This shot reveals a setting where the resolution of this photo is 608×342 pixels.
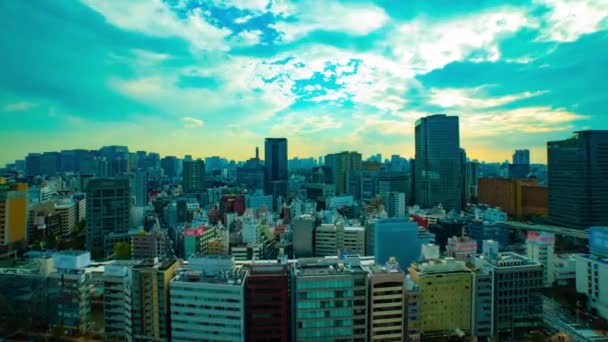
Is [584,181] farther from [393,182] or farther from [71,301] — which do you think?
[71,301]

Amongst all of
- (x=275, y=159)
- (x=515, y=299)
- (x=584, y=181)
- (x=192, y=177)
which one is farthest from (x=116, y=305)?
(x=275, y=159)

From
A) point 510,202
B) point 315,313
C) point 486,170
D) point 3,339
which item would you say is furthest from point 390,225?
point 486,170

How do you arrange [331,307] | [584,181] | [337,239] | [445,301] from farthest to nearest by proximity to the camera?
[584,181] < [337,239] < [445,301] < [331,307]

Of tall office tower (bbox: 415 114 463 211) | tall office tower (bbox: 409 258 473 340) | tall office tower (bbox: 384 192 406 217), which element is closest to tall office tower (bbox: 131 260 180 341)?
tall office tower (bbox: 409 258 473 340)

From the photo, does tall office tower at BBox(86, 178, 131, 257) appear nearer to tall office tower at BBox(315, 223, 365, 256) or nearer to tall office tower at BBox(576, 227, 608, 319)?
tall office tower at BBox(315, 223, 365, 256)

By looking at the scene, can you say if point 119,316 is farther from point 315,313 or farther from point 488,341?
point 488,341

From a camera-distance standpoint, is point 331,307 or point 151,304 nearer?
point 331,307

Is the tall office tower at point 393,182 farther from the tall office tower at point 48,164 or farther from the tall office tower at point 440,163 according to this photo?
the tall office tower at point 48,164

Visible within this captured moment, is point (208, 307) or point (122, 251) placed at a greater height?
point (208, 307)
